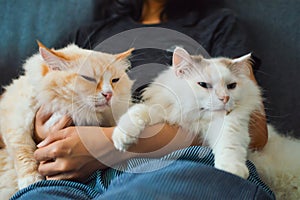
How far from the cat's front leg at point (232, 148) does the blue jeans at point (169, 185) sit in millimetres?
23

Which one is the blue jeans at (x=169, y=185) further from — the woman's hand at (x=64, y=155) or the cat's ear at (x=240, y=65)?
the cat's ear at (x=240, y=65)

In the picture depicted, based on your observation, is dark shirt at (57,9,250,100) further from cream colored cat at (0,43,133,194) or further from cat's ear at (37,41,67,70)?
cat's ear at (37,41,67,70)

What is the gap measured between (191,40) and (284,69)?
0.38 m

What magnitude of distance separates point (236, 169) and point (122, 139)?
0.29 meters

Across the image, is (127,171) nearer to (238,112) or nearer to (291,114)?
(238,112)

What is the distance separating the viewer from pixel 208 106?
3.43 feet

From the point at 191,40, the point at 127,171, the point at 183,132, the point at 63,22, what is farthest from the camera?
the point at 63,22

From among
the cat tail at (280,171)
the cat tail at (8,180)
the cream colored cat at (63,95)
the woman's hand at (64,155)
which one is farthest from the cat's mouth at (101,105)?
the cat tail at (280,171)

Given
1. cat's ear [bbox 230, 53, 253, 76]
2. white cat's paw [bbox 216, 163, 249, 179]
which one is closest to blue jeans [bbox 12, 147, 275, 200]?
white cat's paw [bbox 216, 163, 249, 179]

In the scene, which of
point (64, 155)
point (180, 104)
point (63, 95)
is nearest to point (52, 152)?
point (64, 155)

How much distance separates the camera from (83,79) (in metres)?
1.07

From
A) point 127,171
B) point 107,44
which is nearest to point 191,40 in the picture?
point 107,44

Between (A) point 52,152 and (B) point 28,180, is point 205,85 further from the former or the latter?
(B) point 28,180

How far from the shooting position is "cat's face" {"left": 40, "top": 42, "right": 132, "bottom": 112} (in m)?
1.06
